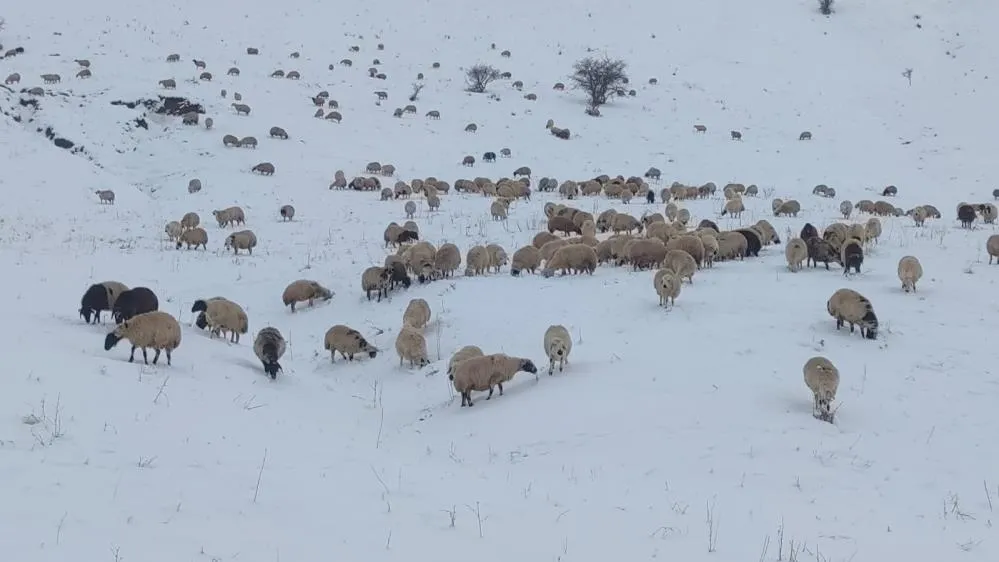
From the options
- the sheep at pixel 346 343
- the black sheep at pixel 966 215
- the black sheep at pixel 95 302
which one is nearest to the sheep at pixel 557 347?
the sheep at pixel 346 343

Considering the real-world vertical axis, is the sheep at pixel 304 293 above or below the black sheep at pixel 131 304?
below

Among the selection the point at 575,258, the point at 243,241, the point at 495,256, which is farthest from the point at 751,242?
the point at 243,241

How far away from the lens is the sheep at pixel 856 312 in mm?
12297

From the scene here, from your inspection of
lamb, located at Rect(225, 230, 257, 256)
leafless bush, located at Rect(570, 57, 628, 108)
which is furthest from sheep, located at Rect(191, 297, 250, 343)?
leafless bush, located at Rect(570, 57, 628, 108)

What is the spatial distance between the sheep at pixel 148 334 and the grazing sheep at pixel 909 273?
12.8 meters

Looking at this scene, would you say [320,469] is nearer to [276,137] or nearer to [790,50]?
[276,137]

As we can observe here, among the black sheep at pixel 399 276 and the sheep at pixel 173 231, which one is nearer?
the black sheep at pixel 399 276

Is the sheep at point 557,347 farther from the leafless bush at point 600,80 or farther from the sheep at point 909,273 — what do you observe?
the leafless bush at point 600,80

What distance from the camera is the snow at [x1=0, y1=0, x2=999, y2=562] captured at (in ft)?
21.9

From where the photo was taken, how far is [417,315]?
14.7 m

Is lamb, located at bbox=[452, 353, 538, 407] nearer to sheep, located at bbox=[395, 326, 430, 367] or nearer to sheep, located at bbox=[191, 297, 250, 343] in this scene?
sheep, located at bbox=[395, 326, 430, 367]

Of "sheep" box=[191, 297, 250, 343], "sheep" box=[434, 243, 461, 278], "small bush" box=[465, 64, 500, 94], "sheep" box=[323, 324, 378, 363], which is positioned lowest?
"sheep" box=[323, 324, 378, 363]

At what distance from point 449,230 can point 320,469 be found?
1637 cm

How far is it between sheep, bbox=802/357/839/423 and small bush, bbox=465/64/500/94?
42.6m
